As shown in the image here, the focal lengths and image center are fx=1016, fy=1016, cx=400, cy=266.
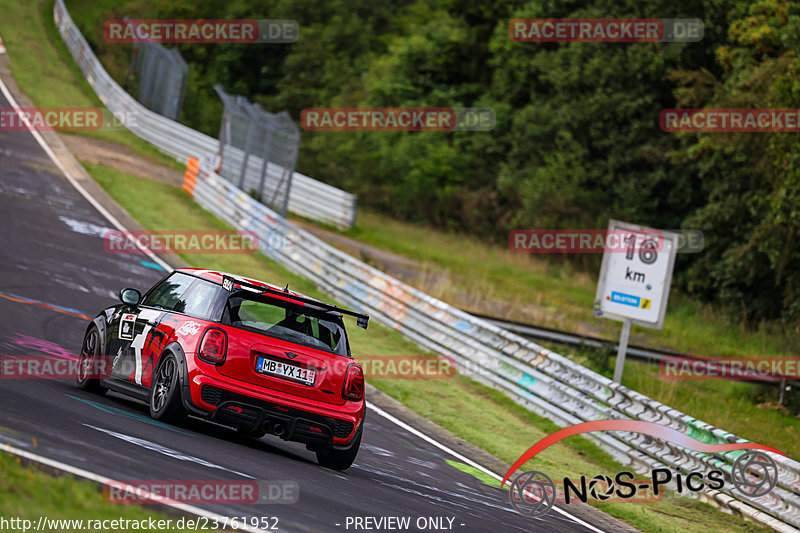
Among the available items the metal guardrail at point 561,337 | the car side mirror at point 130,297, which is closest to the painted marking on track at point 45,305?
the car side mirror at point 130,297

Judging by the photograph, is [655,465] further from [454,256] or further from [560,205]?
[560,205]

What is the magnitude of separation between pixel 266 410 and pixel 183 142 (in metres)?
28.9

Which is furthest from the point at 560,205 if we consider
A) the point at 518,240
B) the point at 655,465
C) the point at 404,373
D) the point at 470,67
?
the point at 655,465

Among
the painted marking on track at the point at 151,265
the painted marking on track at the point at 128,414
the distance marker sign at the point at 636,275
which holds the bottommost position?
the painted marking on track at the point at 128,414

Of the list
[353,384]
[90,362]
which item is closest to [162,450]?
[353,384]

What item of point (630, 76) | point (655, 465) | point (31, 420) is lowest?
point (655, 465)

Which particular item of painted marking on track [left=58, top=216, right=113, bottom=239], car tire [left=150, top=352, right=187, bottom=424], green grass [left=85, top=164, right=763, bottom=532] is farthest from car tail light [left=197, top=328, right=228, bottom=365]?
painted marking on track [left=58, top=216, right=113, bottom=239]

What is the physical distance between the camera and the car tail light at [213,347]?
8.30 m

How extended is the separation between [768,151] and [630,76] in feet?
46.2

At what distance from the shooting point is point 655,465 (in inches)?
501

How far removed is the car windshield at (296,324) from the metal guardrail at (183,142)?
21.4 m

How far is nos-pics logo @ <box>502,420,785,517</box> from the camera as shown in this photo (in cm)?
1048

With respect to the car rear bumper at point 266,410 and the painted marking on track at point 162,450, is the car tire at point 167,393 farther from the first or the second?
the painted marking on track at point 162,450

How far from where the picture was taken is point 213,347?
8336 millimetres
